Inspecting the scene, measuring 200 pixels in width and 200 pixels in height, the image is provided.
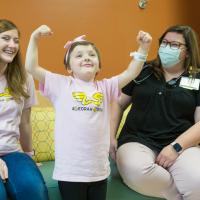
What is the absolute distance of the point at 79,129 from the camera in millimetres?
1396

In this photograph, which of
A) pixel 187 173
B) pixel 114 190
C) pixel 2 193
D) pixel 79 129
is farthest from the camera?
pixel 114 190

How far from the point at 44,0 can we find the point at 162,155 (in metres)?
1.43

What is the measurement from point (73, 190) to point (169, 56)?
88 centimetres

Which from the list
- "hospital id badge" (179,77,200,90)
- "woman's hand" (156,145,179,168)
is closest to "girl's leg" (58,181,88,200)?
"woman's hand" (156,145,179,168)

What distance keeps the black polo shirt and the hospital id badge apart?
2cm

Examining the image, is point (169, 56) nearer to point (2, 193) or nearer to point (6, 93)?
point (6, 93)

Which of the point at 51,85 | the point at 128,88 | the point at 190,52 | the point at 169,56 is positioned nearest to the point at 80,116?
the point at 51,85

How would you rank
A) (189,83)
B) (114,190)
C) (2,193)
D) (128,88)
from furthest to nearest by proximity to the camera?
(128,88) < (189,83) < (114,190) < (2,193)

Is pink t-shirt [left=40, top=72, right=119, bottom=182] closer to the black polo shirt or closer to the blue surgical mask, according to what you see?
the black polo shirt

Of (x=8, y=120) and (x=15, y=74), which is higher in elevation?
(x=15, y=74)

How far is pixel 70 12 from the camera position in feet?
8.20

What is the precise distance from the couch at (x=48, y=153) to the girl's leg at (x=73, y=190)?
17 cm

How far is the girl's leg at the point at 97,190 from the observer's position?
1.42m

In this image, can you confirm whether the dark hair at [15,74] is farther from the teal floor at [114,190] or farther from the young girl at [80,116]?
the teal floor at [114,190]
